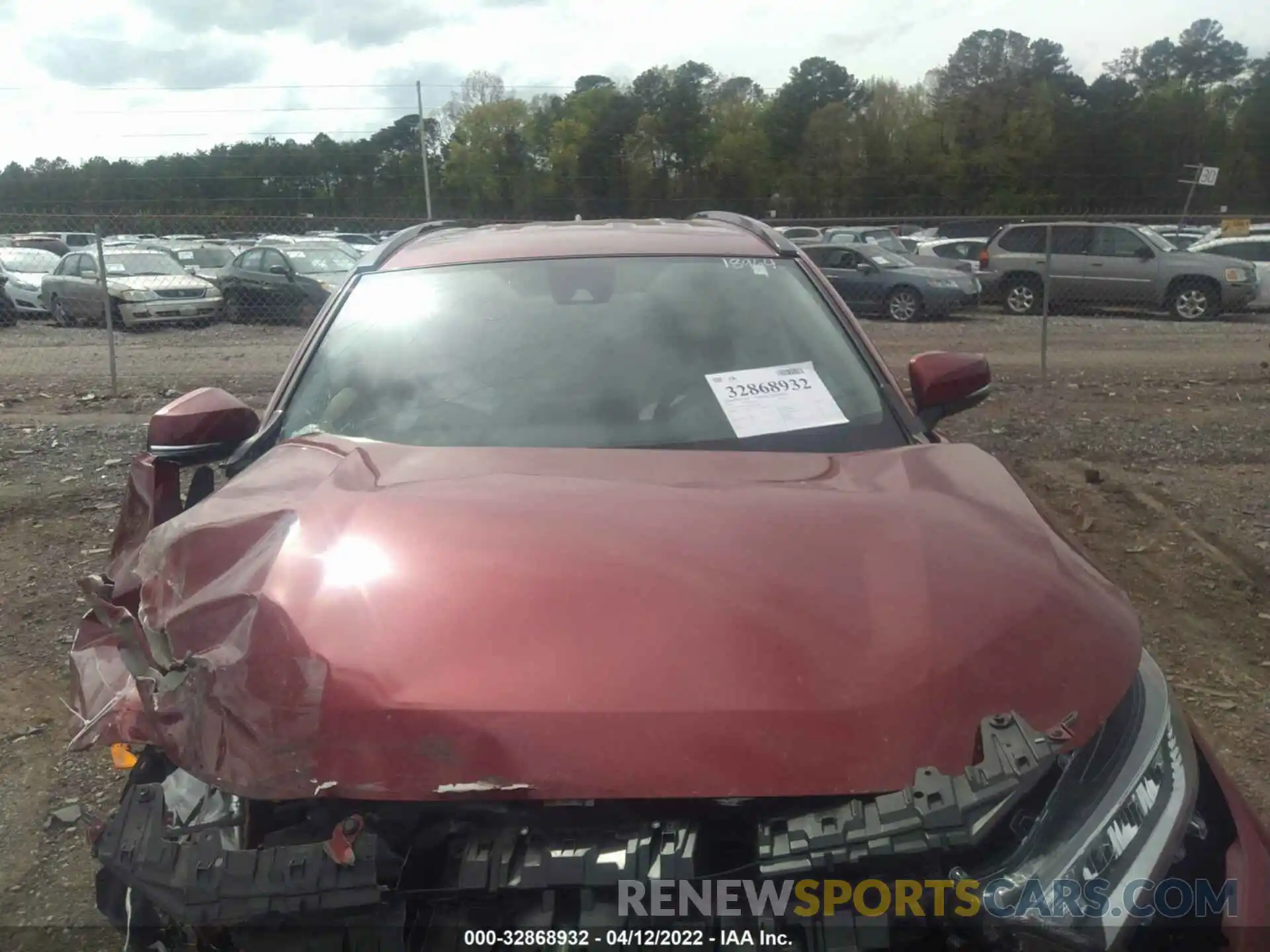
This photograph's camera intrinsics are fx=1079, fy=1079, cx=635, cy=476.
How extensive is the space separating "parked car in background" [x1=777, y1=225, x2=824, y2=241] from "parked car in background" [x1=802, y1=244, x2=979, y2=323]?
435 centimetres

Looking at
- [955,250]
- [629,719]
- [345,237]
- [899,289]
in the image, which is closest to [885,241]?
[955,250]

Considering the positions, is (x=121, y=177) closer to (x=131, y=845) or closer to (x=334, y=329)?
(x=334, y=329)

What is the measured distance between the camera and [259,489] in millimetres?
2404

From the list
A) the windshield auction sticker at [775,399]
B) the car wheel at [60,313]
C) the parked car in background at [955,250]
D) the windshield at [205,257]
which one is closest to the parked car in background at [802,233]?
the parked car in background at [955,250]

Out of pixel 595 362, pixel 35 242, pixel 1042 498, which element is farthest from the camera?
pixel 35 242

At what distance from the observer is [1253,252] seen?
1880 centimetres

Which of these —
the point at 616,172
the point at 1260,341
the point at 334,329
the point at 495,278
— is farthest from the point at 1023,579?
the point at 616,172

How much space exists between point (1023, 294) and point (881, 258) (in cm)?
262

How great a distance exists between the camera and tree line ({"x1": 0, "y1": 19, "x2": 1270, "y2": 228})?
2633 centimetres

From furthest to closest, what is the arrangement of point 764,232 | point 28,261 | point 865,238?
point 865,238
point 28,261
point 764,232

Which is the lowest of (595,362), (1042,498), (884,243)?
(1042,498)

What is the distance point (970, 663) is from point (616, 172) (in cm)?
2735

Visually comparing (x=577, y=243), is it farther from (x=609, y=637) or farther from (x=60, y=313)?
(x=60, y=313)

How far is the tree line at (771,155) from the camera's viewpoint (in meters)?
26.3
